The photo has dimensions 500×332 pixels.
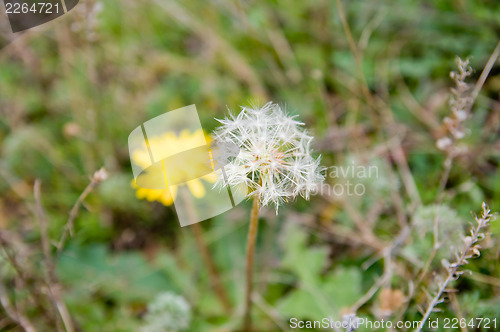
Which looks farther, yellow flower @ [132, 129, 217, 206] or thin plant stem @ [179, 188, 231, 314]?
thin plant stem @ [179, 188, 231, 314]

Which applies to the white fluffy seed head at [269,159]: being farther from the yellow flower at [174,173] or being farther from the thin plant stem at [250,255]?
the yellow flower at [174,173]

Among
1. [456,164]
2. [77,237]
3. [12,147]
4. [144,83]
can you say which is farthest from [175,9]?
[456,164]

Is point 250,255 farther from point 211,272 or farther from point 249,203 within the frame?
point 249,203

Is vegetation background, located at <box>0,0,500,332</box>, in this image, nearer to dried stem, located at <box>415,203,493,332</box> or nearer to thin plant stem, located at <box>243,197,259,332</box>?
thin plant stem, located at <box>243,197,259,332</box>

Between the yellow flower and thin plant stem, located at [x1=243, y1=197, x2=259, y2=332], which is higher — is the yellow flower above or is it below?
above

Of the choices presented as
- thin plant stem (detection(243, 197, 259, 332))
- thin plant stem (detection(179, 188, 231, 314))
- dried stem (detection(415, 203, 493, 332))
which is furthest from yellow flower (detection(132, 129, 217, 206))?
dried stem (detection(415, 203, 493, 332))

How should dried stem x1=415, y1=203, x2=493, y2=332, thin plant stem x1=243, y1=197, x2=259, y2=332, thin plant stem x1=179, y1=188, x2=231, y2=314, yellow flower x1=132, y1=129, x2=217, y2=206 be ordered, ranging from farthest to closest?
thin plant stem x1=179, y1=188, x2=231, y2=314, yellow flower x1=132, y1=129, x2=217, y2=206, thin plant stem x1=243, y1=197, x2=259, y2=332, dried stem x1=415, y1=203, x2=493, y2=332

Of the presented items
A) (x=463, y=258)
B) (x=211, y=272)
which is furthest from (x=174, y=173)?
(x=463, y=258)

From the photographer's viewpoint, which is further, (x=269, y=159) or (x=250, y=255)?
(x=250, y=255)
